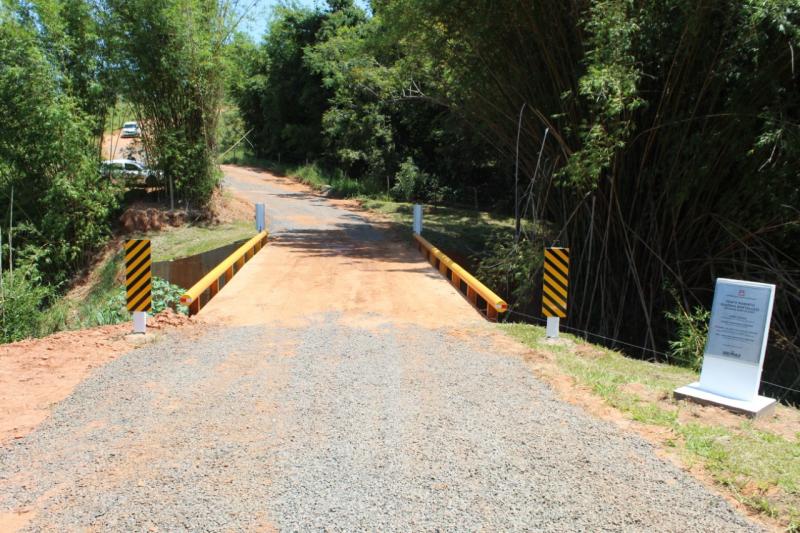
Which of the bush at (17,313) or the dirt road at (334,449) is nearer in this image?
the dirt road at (334,449)

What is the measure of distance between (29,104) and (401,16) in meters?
8.94

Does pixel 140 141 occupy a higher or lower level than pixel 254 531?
higher

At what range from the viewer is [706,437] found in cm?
485

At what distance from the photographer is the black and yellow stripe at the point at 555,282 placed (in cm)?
799

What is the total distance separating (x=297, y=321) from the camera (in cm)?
858

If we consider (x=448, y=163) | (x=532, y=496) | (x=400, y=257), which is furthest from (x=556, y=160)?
(x=448, y=163)

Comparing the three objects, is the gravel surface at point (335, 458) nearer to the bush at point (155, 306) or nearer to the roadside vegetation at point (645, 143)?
the bush at point (155, 306)

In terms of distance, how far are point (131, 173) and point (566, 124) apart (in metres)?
14.5

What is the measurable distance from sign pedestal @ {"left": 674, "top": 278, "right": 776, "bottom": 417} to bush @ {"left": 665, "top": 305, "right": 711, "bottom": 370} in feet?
8.27

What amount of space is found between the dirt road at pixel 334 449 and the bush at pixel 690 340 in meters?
2.59

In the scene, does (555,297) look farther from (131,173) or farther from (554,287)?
(131,173)

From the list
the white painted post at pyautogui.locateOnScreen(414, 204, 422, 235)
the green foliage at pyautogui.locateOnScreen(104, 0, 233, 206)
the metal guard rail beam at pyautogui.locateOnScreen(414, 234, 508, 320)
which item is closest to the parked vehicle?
the green foliage at pyautogui.locateOnScreen(104, 0, 233, 206)

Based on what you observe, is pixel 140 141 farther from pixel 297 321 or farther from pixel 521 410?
pixel 521 410

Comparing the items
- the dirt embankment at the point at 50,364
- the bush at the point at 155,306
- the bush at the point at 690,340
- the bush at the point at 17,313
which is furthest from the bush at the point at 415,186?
the dirt embankment at the point at 50,364
